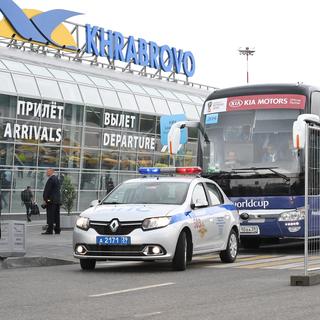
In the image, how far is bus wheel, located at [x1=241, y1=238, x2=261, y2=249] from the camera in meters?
20.4

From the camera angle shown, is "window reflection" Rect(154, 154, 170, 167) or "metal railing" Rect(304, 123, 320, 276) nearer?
"metal railing" Rect(304, 123, 320, 276)

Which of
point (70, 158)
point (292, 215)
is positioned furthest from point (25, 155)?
point (292, 215)

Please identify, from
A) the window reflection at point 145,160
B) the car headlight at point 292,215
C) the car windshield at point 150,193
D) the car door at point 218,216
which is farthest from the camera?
the window reflection at point 145,160

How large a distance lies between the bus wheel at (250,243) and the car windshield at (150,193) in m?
5.71

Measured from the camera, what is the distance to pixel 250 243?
20.5 meters

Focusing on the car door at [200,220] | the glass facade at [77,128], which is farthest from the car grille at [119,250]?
the glass facade at [77,128]

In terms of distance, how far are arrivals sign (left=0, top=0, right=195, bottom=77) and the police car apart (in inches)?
1108

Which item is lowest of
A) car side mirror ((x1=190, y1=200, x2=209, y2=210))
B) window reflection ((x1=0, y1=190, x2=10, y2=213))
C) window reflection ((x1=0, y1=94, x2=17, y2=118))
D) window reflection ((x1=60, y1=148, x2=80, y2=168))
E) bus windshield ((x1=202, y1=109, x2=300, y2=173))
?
car side mirror ((x1=190, y1=200, x2=209, y2=210))

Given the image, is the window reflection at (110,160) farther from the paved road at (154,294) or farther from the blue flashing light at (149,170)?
the paved road at (154,294)

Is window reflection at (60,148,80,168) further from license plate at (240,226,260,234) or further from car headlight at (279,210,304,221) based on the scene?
car headlight at (279,210,304,221)

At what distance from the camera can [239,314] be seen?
8.55m

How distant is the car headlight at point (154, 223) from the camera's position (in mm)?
13609

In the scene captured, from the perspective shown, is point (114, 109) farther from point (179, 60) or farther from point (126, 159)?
point (179, 60)

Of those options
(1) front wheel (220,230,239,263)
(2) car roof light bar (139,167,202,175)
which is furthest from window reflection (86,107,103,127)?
(1) front wheel (220,230,239,263)
